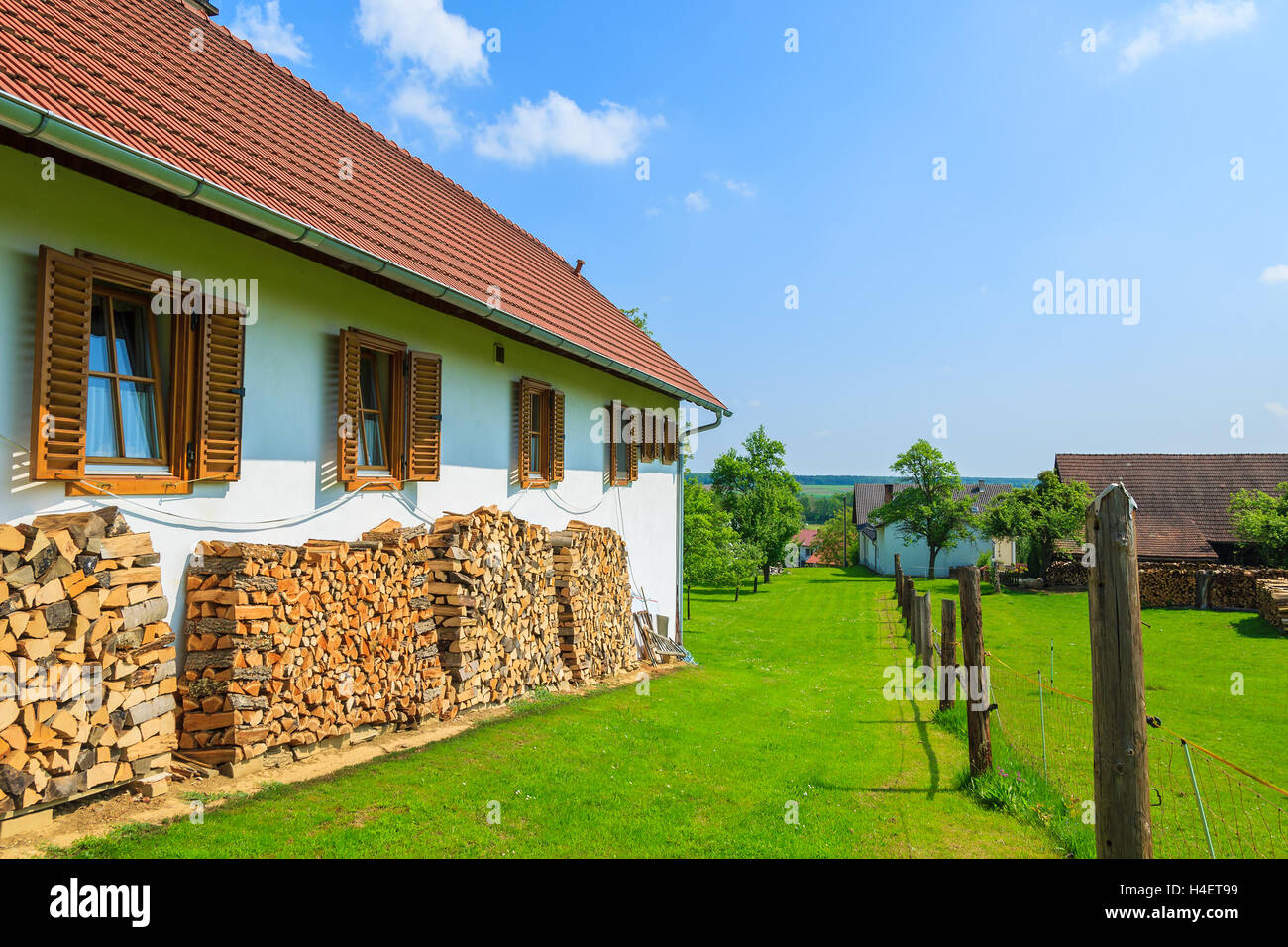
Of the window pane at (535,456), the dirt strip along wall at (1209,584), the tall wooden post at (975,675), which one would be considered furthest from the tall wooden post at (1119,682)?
the dirt strip along wall at (1209,584)

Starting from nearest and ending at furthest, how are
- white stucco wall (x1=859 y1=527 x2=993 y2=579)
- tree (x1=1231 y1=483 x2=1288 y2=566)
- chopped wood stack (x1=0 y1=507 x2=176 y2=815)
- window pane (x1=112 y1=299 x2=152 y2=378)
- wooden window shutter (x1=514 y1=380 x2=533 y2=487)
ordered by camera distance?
1. chopped wood stack (x1=0 y1=507 x2=176 y2=815)
2. window pane (x1=112 y1=299 x2=152 y2=378)
3. wooden window shutter (x1=514 y1=380 x2=533 y2=487)
4. tree (x1=1231 y1=483 x2=1288 y2=566)
5. white stucco wall (x1=859 y1=527 x2=993 y2=579)

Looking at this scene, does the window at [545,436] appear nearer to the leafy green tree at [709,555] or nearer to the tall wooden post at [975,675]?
the tall wooden post at [975,675]

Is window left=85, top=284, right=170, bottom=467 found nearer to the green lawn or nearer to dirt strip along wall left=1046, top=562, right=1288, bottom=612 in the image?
the green lawn

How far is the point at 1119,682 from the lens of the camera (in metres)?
3.82

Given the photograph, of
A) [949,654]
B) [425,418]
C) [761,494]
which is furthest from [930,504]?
[425,418]

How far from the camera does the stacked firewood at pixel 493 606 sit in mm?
8547

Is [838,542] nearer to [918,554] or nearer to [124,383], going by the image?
[918,554]

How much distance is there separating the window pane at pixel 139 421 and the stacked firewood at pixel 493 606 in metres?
3.30

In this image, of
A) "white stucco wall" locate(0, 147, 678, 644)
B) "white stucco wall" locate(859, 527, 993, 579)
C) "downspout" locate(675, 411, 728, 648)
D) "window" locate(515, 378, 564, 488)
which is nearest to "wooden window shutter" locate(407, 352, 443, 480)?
"white stucco wall" locate(0, 147, 678, 644)

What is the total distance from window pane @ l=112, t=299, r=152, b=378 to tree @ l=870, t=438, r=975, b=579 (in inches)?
1960

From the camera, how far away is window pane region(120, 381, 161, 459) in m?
5.64

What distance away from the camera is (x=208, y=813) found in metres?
5.27

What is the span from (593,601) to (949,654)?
5209mm
